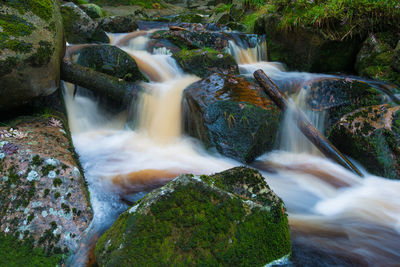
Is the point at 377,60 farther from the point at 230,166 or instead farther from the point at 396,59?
the point at 230,166

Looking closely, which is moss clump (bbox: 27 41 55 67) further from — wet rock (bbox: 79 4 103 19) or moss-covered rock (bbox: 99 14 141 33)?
wet rock (bbox: 79 4 103 19)

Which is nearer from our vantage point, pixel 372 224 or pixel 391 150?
pixel 372 224

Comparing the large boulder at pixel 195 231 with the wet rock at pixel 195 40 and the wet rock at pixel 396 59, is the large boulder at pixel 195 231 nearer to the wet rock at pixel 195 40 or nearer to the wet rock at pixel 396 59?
the wet rock at pixel 396 59

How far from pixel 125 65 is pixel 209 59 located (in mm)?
2014

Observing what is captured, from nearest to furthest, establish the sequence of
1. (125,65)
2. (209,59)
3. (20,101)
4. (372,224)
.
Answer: (372,224) < (20,101) < (125,65) < (209,59)

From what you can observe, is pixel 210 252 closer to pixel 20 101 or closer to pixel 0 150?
pixel 0 150

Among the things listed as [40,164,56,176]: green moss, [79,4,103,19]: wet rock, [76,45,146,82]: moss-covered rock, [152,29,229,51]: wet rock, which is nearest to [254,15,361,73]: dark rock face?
[152,29,229,51]: wet rock

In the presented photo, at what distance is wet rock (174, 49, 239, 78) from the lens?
638cm

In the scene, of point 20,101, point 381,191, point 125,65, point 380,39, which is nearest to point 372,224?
point 381,191

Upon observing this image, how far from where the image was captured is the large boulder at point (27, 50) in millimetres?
3221

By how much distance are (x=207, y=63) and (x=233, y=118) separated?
2598mm

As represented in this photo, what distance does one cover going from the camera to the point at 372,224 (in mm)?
2936

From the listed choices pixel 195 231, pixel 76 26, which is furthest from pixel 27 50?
pixel 76 26

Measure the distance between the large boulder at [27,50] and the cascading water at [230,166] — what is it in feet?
4.24
